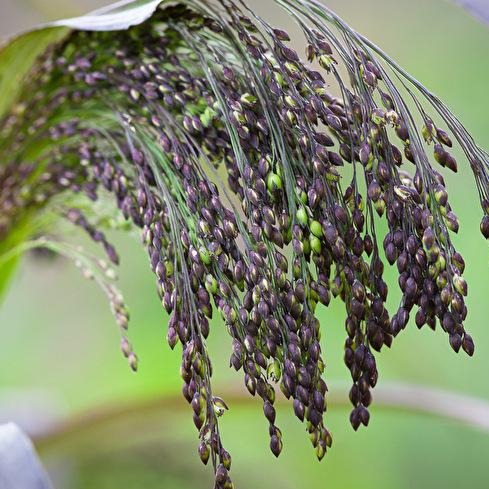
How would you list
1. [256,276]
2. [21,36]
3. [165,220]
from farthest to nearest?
[21,36], [165,220], [256,276]

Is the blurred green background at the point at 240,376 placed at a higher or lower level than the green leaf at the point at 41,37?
lower

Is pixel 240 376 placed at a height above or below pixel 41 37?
below

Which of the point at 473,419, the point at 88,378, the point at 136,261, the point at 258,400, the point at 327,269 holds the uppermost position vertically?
the point at 327,269

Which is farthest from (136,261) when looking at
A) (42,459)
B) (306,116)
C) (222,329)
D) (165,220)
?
(306,116)

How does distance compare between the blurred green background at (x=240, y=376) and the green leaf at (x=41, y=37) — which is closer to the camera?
the green leaf at (x=41, y=37)

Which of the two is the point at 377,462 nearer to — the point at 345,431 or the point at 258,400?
the point at 345,431

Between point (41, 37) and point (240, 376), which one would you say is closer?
point (41, 37)

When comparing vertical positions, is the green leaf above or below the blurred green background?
above

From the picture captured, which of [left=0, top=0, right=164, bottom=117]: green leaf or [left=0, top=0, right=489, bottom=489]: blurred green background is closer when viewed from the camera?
[left=0, top=0, right=164, bottom=117]: green leaf
